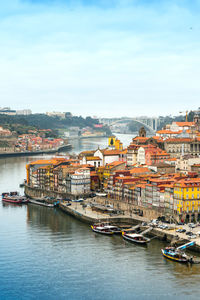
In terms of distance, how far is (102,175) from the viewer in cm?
6275

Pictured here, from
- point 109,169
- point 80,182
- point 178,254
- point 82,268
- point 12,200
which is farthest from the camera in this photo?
point 109,169

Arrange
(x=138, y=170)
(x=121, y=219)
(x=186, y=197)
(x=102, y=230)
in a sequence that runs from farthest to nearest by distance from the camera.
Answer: (x=138, y=170)
(x=121, y=219)
(x=186, y=197)
(x=102, y=230)

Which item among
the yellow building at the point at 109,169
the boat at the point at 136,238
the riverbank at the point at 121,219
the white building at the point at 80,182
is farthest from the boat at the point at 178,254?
the yellow building at the point at 109,169

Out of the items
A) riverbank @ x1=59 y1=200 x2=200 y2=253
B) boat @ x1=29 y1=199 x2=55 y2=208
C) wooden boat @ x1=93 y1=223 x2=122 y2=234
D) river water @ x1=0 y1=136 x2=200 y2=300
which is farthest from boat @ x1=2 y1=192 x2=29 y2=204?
wooden boat @ x1=93 y1=223 x2=122 y2=234

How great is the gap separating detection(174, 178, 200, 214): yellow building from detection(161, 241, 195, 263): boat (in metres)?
7.26

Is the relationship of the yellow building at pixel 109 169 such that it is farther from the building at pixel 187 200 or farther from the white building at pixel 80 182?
the building at pixel 187 200

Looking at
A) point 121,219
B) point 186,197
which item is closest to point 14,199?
point 121,219

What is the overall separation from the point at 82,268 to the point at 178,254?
6.39 m

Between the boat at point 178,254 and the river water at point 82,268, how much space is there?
387 mm

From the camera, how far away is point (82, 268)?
3469cm

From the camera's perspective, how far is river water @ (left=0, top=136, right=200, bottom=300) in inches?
1209

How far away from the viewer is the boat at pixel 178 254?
35344 mm

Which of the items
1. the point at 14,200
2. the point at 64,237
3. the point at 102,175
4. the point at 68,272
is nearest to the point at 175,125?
the point at 102,175

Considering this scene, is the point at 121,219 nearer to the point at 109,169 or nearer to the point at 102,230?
the point at 102,230
